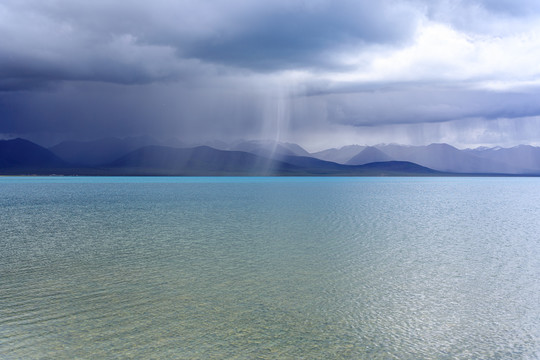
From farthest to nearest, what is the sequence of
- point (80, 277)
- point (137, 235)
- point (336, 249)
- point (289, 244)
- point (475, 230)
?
point (475, 230), point (137, 235), point (289, 244), point (336, 249), point (80, 277)

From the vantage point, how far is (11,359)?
12.4 meters

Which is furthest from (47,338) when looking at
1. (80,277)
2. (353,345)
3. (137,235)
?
(137,235)

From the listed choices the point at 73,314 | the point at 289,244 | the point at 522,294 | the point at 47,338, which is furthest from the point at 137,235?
the point at 522,294

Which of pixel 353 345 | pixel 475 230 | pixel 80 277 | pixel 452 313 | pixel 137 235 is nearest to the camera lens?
pixel 353 345

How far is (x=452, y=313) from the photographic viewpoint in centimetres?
1708

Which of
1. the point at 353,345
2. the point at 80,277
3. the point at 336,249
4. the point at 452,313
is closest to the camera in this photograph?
the point at 353,345

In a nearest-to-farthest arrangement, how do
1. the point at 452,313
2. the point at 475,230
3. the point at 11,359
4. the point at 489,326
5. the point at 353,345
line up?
1. the point at 11,359
2. the point at 353,345
3. the point at 489,326
4. the point at 452,313
5. the point at 475,230

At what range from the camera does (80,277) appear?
2220 centimetres

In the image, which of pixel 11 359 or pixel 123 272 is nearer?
pixel 11 359

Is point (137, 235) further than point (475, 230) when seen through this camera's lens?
No

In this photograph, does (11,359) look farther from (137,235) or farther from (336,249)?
(137,235)

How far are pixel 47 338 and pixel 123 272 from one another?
948cm

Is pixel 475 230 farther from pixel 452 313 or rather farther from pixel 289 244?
pixel 452 313

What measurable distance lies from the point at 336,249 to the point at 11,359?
74.9 feet
